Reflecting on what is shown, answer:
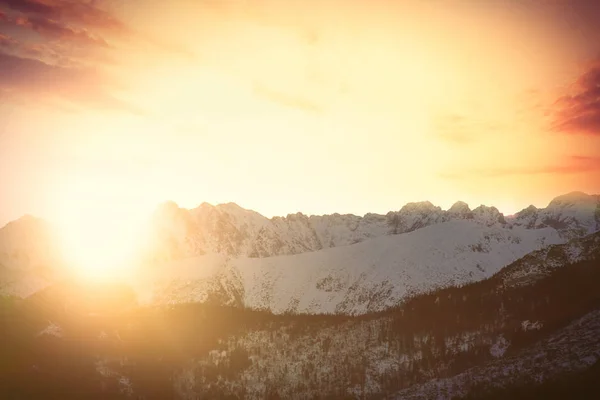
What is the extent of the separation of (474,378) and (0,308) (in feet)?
533

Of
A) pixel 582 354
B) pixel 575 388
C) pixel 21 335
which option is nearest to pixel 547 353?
pixel 582 354

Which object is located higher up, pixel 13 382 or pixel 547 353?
pixel 547 353

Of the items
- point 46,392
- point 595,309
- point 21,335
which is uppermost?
point 595,309

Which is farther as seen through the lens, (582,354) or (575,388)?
(582,354)

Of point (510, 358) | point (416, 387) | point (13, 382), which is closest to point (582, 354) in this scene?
point (510, 358)

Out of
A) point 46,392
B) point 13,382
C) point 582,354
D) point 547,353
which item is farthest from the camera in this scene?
point 46,392

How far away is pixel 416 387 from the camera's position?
122 meters

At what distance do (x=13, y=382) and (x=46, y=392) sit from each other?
21296mm

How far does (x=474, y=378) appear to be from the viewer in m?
117

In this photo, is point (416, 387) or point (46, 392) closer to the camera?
point (416, 387)

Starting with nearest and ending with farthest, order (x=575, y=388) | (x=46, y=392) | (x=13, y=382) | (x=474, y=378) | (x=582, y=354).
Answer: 1. (x=575, y=388)
2. (x=582, y=354)
3. (x=474, y=378)
4. (x=13, y=382)
5. (x=46, y=392)

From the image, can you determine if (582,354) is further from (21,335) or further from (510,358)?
(21,335)

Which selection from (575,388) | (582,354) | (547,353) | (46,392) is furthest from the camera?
(46,392)

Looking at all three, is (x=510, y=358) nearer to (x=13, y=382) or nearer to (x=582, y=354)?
(x=582, y=354)
